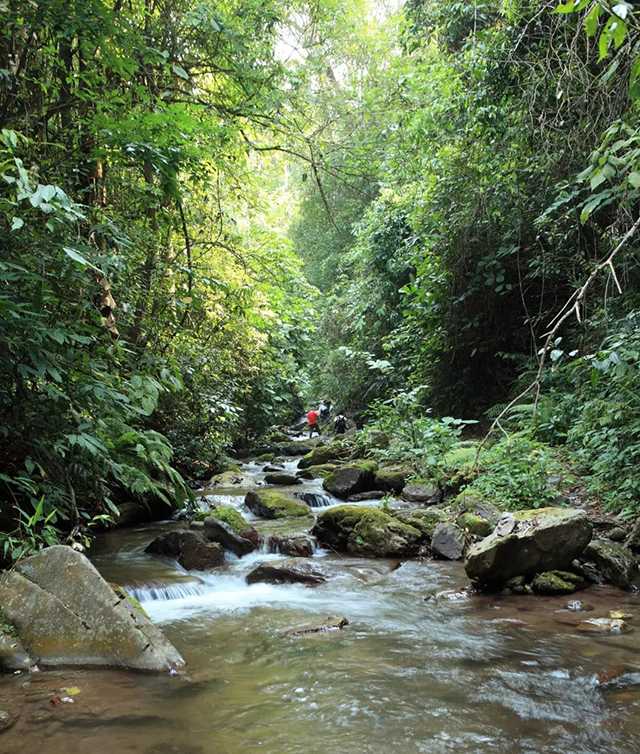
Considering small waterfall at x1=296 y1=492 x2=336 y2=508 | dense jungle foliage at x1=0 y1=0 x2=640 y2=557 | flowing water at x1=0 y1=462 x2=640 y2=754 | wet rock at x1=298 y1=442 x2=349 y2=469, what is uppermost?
dense jungle foliage at x1=0 y1=0 x2=640 y2=557

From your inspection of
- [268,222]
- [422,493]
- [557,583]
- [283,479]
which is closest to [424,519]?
[422,493]

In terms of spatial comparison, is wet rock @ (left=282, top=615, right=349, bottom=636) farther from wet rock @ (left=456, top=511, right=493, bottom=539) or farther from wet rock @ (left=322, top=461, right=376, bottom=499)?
wet rock @ (left=322, top=461, right=376, bottom=499)

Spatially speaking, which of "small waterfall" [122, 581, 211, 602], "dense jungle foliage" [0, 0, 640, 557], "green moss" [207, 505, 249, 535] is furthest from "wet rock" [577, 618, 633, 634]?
"green moss" [207, 505, 249, 535]

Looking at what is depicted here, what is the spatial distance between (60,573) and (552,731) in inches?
125

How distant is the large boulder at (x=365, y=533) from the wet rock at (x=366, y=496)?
2114 millimetres

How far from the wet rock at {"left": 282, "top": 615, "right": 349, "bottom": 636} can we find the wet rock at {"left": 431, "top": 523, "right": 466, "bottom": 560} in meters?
2.13

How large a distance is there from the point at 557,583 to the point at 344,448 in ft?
28.1

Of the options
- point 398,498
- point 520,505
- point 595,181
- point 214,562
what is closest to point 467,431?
point 398,498

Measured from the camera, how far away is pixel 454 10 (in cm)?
865

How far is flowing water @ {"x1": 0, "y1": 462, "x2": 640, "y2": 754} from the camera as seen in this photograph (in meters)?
2.69

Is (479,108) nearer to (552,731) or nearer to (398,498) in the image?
(398,498)

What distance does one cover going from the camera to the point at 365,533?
6820 mm

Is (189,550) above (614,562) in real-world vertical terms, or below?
above

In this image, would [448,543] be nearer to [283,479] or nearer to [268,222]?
[283,479]
